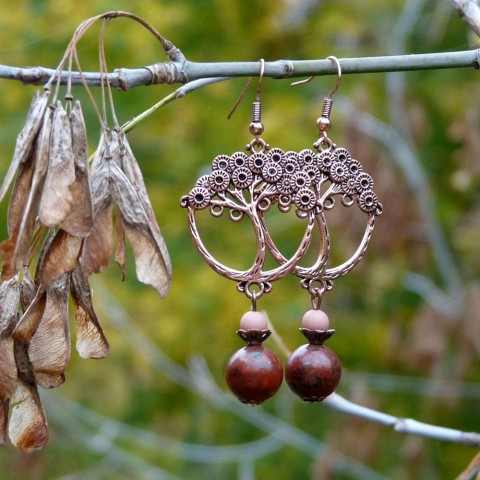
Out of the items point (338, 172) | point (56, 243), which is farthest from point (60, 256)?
point (338, 172)

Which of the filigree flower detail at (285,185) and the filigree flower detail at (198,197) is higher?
the filigree flower detail at (285,185)

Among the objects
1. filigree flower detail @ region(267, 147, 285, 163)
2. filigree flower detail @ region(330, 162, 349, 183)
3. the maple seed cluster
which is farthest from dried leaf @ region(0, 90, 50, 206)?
filigree flower detail @ region(330, 162, 349, 183)

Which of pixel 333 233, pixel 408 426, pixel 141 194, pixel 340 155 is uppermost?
pixel 333 233

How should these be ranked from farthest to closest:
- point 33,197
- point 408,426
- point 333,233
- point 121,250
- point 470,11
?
point 333,233
point 408,426
point 470,11
point 121,250
point 33,197

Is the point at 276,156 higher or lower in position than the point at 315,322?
higher

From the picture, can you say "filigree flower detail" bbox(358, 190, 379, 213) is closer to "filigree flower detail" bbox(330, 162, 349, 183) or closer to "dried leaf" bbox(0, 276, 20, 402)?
"filigree flower detail" bbox(330, 162, 349, 183)

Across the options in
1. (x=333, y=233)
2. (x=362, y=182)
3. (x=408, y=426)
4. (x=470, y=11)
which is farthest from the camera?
(x=333, y=233)

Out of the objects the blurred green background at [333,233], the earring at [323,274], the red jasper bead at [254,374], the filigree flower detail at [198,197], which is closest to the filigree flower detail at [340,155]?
the earring at [323,274]

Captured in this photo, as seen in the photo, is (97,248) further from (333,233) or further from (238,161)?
(333,233)

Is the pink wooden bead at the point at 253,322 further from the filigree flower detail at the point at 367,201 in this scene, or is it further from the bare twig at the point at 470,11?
the bare twig at the point at 470,11
